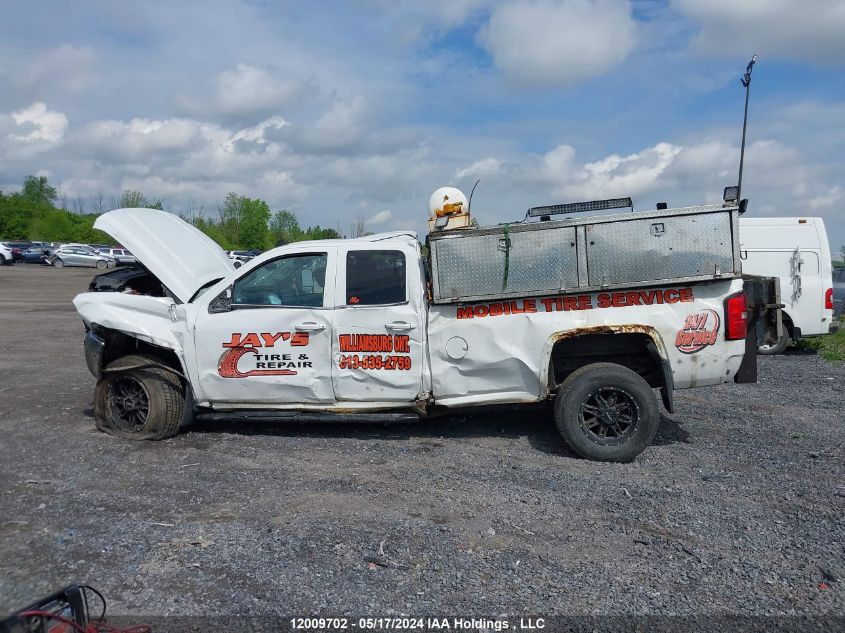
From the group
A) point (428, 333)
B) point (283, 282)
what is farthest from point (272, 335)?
point (428, 333)

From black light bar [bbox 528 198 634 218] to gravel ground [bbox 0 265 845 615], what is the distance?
2.10m

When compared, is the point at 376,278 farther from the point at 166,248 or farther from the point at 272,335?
the point at 166,248

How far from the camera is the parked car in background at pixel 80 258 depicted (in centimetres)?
4662

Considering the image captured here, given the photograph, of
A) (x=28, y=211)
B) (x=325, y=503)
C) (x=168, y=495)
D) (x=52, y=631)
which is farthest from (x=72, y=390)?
(x=28, y=211)

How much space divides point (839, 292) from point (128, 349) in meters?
14.2

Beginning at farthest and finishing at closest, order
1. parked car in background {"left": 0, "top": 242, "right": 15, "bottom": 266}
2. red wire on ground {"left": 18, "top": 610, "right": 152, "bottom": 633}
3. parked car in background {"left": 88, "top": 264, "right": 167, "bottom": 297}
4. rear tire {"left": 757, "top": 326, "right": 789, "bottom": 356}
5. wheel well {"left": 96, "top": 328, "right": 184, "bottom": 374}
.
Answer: parked car in background {"left": 0, "top": 242, "right": 15, "bottom": 266} < rear tire {"left": 757, "top": 326, "right": 789, "bottom": 356} < parked car in background {"left": 88, "top": 264, "right": 167, "bottom": 297} < wheel well {"left": 96, "top": 328, "right": 184, "bottom": 374} < red wire on ground {"left": 18, "top": 610, "right": 152, "bottom": 633}

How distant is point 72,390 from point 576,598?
714cm

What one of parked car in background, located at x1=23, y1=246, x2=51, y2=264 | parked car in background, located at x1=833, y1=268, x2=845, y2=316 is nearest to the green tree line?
parked car in background, located at x1=23, y1=246, x2=51, y2=264

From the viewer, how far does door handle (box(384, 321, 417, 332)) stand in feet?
20.2

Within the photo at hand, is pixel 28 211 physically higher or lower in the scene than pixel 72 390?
higher

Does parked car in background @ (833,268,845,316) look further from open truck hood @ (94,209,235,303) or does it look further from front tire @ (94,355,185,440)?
front tire @ (94,355,185,440)

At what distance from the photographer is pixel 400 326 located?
6148 mm

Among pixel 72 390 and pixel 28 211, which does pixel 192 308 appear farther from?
pixel 28 211

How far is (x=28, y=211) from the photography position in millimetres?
87062
